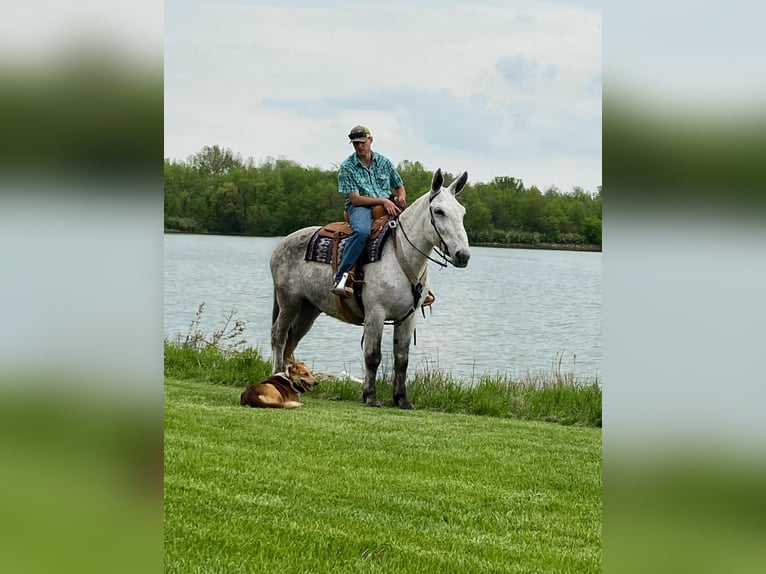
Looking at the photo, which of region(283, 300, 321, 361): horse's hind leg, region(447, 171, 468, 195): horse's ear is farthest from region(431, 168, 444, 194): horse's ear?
region(283, 300, 321, 361): horse's hind leg

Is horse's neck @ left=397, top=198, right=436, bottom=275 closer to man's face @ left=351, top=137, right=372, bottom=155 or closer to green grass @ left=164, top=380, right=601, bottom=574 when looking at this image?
man's face @ left=351, top=137, right=372, bottom=155

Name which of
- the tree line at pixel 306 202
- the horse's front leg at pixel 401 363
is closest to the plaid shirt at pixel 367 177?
the horse's front leg at pixel 401 363

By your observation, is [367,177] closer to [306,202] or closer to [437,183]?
[437,183]

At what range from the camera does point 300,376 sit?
806 centimetres

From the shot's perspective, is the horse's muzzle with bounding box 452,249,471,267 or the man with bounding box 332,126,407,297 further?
the man with bounding box 332,126,407,297

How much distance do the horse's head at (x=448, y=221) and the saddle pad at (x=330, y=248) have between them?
0.64 meters

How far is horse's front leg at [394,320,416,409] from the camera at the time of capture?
7.88m

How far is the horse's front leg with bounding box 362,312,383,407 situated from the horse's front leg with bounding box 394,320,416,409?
7.0 inches

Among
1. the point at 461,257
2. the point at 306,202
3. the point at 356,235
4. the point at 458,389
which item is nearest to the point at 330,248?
the point at 356,235
